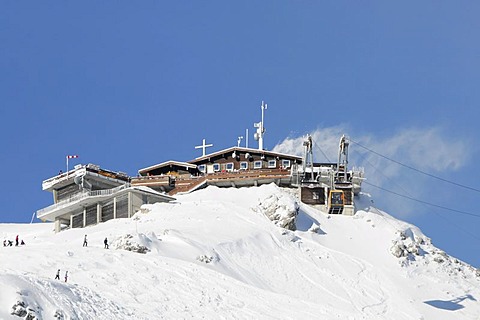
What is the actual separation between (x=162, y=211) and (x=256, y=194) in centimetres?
971

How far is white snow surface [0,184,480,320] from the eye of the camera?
59.0 m

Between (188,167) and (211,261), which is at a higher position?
(188,167)

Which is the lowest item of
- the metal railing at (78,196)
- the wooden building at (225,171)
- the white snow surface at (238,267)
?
the white snow surface at (238,267)

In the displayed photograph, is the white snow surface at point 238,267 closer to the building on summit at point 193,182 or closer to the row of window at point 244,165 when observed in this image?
the building on summit at point 193,182

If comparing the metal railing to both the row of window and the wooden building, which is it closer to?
the wooden building

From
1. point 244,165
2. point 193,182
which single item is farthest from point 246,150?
point 193,182

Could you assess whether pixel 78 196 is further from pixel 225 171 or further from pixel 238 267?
pixel 238 267

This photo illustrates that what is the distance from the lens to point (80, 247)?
237 feet

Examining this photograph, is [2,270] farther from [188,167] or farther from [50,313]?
[188,167]

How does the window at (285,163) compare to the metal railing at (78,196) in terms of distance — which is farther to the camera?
the window at (285,163)

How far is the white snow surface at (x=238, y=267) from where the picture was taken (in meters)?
59.0

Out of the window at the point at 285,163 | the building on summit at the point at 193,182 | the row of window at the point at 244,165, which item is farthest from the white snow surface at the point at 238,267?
the row of window at the point at 244,165

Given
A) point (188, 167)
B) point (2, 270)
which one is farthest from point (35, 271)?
point (188, 167)

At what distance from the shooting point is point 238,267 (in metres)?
74.6
